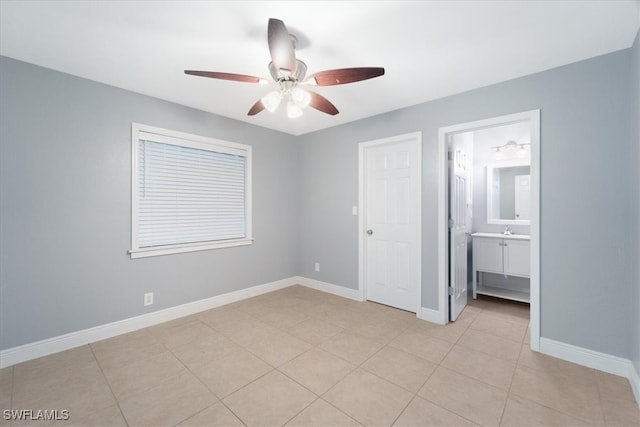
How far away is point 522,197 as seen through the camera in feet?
12.7

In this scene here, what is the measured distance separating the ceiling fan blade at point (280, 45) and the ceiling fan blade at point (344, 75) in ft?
0.67

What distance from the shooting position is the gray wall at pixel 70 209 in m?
2.16

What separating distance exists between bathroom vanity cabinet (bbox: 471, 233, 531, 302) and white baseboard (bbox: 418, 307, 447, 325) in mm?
1233

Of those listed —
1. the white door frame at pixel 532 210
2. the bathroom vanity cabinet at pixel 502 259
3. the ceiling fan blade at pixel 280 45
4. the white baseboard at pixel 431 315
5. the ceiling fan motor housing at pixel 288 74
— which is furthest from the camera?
the bathroom vanity cabinet at pixel 502 259

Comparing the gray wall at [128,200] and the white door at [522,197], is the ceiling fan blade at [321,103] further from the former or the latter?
the white door at [522,197]

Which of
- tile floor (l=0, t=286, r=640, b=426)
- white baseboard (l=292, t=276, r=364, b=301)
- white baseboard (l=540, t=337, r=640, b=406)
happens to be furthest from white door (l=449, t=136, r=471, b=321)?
white baseboard (l=292, t=276, r=364, b=301)

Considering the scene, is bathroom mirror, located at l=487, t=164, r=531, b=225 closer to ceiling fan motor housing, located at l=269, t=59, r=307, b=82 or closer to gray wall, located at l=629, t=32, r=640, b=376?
gray wall, located at l=629, t=32, r=640, b=376

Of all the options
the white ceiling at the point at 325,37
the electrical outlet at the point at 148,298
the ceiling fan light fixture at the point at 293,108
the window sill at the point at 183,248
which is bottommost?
the electrical outlet at the point at 148,298

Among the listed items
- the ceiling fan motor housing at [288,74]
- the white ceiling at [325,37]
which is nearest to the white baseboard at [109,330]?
the white ceiling at [325,37]

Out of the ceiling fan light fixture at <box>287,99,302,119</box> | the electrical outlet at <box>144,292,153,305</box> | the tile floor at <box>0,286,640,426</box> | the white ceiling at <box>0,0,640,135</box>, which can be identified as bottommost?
the tile floor at <box>0,286,640,426</box>

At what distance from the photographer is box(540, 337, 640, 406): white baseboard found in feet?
6.32

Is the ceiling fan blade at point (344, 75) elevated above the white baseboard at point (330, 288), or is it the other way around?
the ceiling fan blade at point (344, 75)

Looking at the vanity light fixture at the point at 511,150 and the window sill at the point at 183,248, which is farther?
the vanity light fixture at the point at 511,150

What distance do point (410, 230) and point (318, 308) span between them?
4.88 ft
